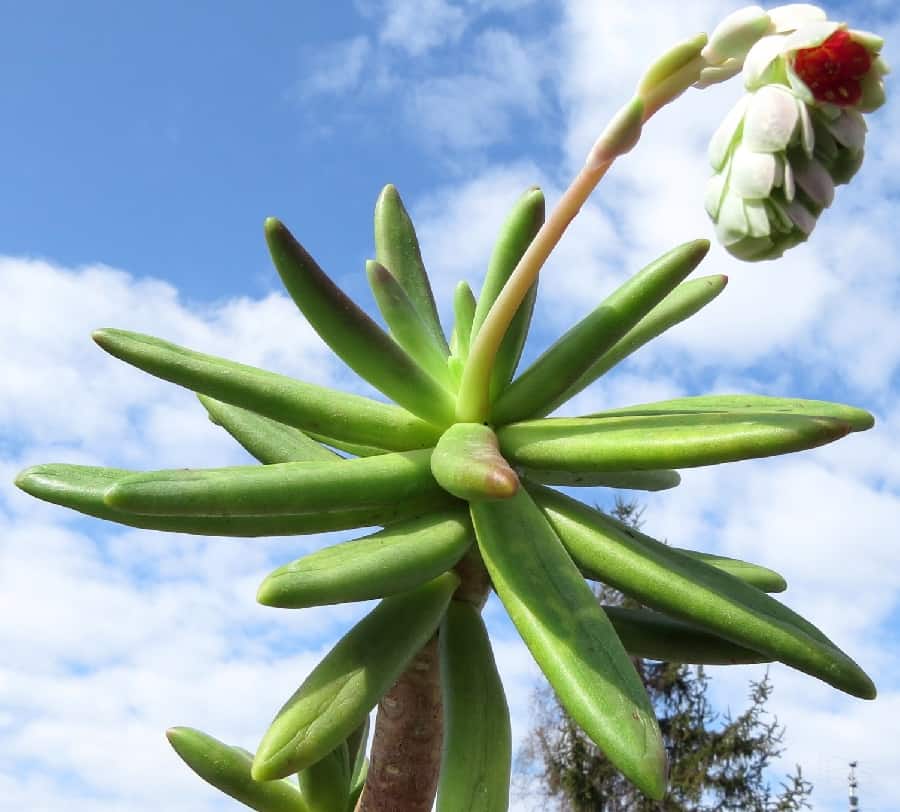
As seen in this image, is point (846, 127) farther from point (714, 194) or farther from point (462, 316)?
point (462, 316)

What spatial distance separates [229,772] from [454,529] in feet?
2.72

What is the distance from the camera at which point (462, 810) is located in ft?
5.76

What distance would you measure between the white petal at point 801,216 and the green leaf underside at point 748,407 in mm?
575

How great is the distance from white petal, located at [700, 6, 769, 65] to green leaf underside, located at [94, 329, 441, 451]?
3.01ft

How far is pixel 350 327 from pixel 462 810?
3.09ft

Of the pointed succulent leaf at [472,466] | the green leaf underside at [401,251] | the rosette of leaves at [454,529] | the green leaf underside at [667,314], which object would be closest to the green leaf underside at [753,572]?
the rosette of leaves at [454,529]

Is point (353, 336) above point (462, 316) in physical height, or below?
below

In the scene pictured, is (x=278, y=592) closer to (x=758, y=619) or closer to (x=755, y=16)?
(x=758, y=619)

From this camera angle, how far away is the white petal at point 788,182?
1.62 meters

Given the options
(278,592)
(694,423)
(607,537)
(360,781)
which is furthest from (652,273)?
(360,781)

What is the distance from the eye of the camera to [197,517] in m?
1.96

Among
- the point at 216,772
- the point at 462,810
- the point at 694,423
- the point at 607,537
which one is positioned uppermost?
the point at 694,423

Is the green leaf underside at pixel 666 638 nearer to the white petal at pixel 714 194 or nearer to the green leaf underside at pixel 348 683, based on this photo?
the green leaf underside at pixel 348 683

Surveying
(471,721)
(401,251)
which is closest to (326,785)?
(471,721)
